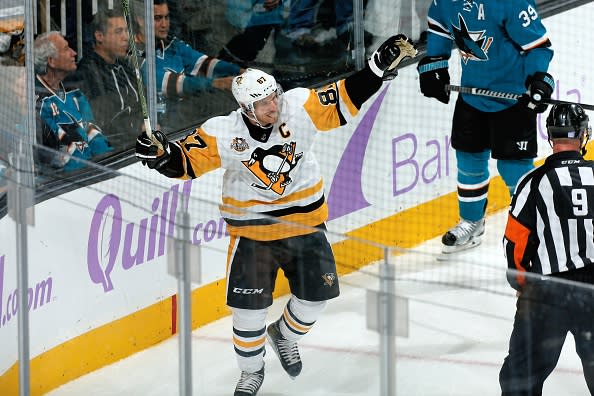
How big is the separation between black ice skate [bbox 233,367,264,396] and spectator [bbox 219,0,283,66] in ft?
6.85

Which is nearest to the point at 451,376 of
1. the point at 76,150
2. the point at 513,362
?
the point at 513,362

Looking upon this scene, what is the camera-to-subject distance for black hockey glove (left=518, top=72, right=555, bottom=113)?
5.11 meters

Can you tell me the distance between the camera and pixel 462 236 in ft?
19.2

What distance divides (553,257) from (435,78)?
1.76 metres

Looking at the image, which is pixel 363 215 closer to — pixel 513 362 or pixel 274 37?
pixel 274 37

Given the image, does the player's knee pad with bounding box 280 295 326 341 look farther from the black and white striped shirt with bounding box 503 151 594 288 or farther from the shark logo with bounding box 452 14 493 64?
the shark logo with bounding box 452 14 493 64

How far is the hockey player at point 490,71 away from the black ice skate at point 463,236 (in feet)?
0.80

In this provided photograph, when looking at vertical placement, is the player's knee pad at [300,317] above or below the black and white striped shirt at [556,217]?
below

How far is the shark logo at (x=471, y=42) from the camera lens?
5457 millimetres

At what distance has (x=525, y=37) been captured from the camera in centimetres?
529

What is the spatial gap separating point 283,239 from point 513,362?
731 mm

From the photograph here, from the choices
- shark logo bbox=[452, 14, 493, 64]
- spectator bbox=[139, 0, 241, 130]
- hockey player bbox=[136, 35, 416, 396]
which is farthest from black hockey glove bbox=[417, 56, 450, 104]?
hockey player bbox=[136, 35, 416, 396]

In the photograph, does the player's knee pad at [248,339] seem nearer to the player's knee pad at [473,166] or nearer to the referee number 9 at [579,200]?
the referee number 9 at [579,200]

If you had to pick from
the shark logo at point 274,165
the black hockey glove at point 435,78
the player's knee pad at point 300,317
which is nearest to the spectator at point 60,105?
the shark logo at point 274,165
